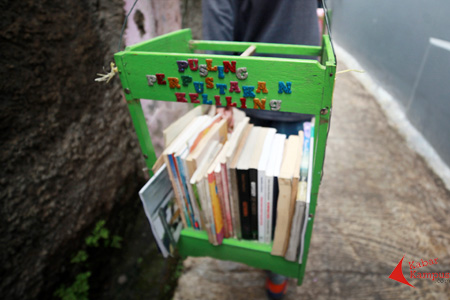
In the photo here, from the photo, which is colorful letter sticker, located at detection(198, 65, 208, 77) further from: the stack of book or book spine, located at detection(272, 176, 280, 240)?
book spine, located at detection(272, 176, 280, 240)

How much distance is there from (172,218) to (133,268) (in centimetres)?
86

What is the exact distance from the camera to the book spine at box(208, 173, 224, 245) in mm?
914

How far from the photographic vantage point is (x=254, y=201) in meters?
0.97

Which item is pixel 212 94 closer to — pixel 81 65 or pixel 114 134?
pixel 81 65

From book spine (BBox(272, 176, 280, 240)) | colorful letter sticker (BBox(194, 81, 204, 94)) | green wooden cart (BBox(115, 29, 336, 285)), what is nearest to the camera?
green wooden cart (BBox(115, 29, 336, 285))

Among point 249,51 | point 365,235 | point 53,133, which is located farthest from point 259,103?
point 365,235

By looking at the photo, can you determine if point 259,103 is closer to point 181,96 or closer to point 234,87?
point 234,87

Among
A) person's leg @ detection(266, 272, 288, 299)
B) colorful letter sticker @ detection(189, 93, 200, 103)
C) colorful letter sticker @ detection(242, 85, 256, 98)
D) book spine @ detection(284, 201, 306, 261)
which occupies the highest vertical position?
colorful letter sticker @ detection(242, 85, 256, 98)

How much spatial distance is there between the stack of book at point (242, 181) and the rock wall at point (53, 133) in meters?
0.59

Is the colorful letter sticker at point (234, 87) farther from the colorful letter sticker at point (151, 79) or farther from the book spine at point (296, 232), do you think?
the book spine at point (296, 232)

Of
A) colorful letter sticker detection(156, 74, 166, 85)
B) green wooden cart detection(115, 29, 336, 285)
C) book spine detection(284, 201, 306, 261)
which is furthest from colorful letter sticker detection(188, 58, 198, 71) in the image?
→ book spine detection(284, 201, 306, 261)

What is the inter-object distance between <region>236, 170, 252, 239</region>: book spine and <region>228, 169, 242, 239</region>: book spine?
0.01m

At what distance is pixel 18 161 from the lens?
1092 mm

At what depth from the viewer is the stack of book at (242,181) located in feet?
2.96
